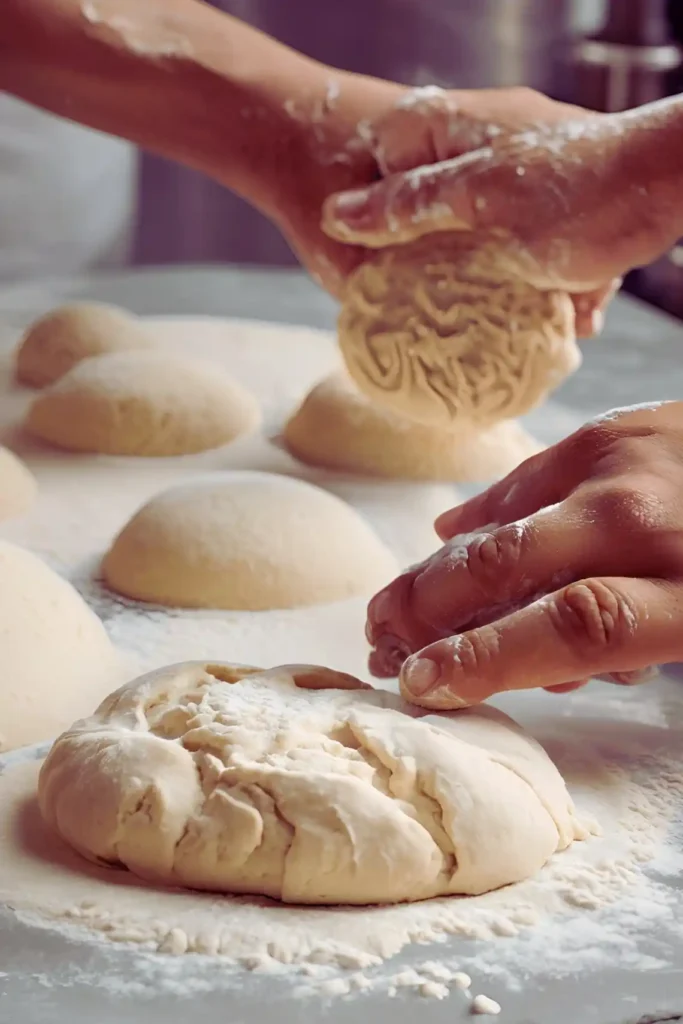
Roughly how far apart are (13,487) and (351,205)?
0.71 metres

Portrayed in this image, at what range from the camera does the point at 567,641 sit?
4.07 ft

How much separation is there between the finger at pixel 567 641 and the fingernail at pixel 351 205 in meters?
0.89

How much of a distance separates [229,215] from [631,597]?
3750 mm

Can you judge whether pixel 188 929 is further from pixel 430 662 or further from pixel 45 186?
pixel 45 186

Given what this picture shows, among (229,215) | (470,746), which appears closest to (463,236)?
(470,746)

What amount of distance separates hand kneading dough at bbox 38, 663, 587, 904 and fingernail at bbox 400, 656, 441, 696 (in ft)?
0.13

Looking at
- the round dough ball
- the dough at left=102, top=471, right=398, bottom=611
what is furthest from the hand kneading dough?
A: the round dough ball

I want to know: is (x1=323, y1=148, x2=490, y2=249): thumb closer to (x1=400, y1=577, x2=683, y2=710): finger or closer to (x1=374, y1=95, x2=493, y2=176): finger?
(x1=374, y1=95, x2=493, y2=176): finger

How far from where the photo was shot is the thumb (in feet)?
6.22

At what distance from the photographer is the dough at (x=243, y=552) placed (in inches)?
75.6

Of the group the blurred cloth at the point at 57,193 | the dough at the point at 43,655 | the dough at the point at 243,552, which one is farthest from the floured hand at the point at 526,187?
the blurred cloth at the point at 57,193

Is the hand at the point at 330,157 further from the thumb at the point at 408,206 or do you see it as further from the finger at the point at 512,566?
the finger at the point at 512,566

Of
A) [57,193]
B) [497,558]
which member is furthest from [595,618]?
[57,193]

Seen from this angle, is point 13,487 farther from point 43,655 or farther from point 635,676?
point 635,676
